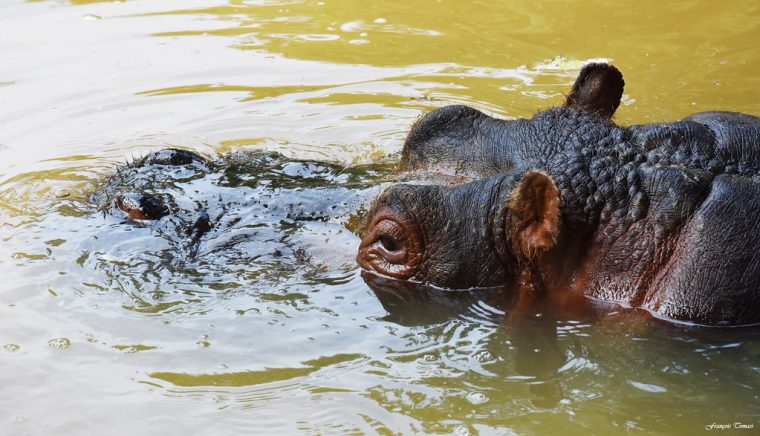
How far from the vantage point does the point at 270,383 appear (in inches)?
164

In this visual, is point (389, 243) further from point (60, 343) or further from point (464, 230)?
point (60, 343)

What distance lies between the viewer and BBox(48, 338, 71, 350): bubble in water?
4.49m

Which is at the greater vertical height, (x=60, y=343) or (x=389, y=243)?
(x=389, y=243)

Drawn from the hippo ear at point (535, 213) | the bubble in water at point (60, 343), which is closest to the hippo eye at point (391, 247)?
the hippo ear at point (535, 213)

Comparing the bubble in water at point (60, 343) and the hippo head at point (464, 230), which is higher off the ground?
the hippo head at point (464, 230)

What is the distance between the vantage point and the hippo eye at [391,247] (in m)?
4.33

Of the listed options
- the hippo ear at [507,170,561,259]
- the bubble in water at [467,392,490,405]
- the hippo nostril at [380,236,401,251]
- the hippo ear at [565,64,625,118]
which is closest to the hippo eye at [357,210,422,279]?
the hippo nostril at [380,236,401,251]

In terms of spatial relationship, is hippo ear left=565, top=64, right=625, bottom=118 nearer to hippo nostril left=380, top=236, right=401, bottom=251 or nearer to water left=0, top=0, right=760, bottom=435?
water left=0, top=0, right=760, bottom=435

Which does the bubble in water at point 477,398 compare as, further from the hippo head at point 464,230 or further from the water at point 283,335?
the hippo head at point 464,230

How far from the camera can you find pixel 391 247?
4.53 metres

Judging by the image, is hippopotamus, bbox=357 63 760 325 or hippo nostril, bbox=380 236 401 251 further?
hippo nostril, bbox=380 236 401 251

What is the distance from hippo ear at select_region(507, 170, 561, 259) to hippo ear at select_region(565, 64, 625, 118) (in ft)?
3.73

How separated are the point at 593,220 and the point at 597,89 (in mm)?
1155

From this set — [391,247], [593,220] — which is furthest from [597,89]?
[391,247]
